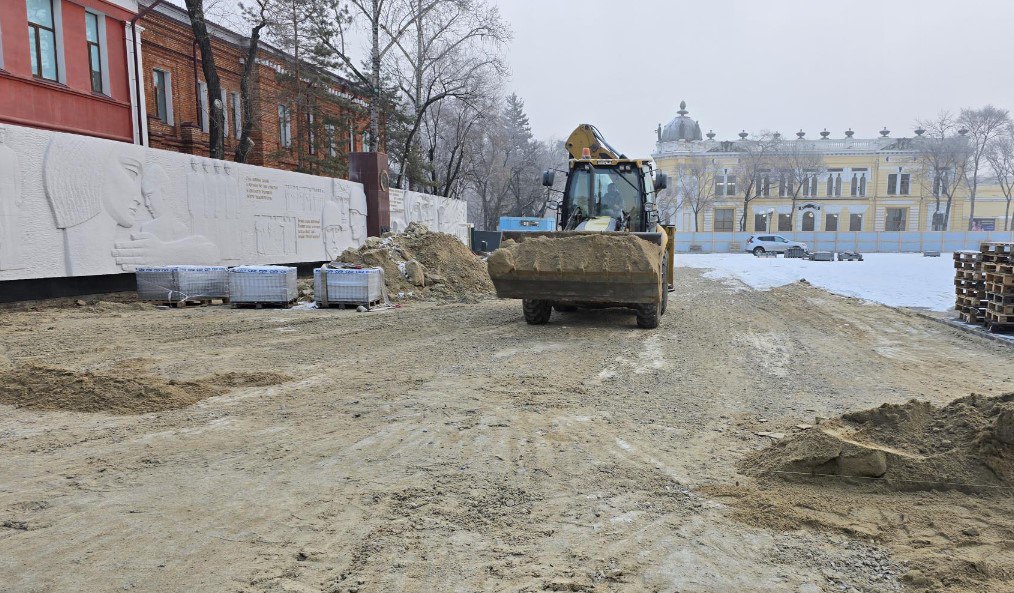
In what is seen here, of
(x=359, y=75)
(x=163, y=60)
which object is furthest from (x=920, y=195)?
(x=163, y=60)

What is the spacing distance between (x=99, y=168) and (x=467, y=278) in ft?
28.8

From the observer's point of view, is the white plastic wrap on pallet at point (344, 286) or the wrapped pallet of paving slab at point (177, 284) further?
the white plastic wrap on pallet at point (344, 286)

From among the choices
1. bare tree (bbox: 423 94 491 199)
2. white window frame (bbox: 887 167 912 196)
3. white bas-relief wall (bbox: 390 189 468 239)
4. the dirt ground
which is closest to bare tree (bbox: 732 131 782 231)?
white window frame (bbox: 887 167 912 196)

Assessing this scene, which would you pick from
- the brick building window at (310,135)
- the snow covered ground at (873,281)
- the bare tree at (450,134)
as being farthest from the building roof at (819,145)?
the brick building window at (310,135)

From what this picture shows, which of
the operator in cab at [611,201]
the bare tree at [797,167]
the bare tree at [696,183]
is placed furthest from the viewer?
the bare tree at [696,183]

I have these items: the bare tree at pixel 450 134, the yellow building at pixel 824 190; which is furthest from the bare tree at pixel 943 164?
the bare tree at pixel 450 134

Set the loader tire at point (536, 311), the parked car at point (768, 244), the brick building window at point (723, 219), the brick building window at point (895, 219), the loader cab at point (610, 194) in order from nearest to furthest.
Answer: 1. the loader tire at point (536, 311)
2. the loader cab at point (610, 194)
3. the parked car at point (768, 244)
4. the brick building window at point (895, 219)
5. the brick building window at point (723, 219)

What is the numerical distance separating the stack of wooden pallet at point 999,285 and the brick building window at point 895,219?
2416 inches

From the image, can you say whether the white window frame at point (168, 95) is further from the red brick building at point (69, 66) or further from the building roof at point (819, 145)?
A: the building roof at point (819, 145)

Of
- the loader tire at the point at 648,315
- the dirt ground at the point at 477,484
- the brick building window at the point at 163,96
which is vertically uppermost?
the brick building window at the point at 163,96

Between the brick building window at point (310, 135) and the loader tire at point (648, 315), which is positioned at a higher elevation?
the brick building window at point (310, 135)

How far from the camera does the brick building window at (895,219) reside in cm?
6309

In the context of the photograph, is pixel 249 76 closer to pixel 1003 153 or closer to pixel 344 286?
pixel 344 286

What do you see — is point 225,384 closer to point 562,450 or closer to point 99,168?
point 562,450
